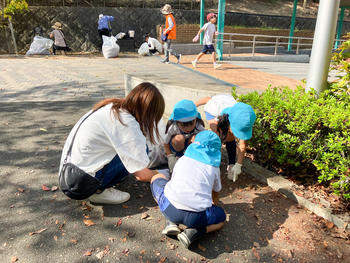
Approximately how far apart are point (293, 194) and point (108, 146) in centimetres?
188

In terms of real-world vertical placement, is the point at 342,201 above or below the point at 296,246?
above

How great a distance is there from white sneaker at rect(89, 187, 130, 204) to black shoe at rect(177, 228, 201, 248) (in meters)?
0.83

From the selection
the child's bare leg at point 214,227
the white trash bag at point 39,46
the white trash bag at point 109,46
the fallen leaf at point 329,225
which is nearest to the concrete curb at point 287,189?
the fallen leaf at point 329,225

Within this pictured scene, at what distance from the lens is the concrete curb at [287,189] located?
251cm

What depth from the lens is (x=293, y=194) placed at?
2883mm

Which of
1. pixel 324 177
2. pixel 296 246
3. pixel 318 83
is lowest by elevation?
pixel 296 246

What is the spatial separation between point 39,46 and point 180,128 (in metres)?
12.3

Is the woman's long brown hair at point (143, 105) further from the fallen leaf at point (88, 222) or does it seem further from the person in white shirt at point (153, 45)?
the person in white shirt at point (153, 45)

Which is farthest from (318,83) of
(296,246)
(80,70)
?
(80,70)

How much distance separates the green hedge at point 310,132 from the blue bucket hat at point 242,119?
36 centimetres

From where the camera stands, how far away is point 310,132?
2826mm

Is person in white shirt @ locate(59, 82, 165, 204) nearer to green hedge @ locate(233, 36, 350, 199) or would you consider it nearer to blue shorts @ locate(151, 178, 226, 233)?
blue shorts @ locate(151, 178, 226, 233)

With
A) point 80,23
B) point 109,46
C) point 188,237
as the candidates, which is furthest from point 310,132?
point 80,23

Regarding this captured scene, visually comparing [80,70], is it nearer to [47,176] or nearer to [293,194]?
[47,176]
